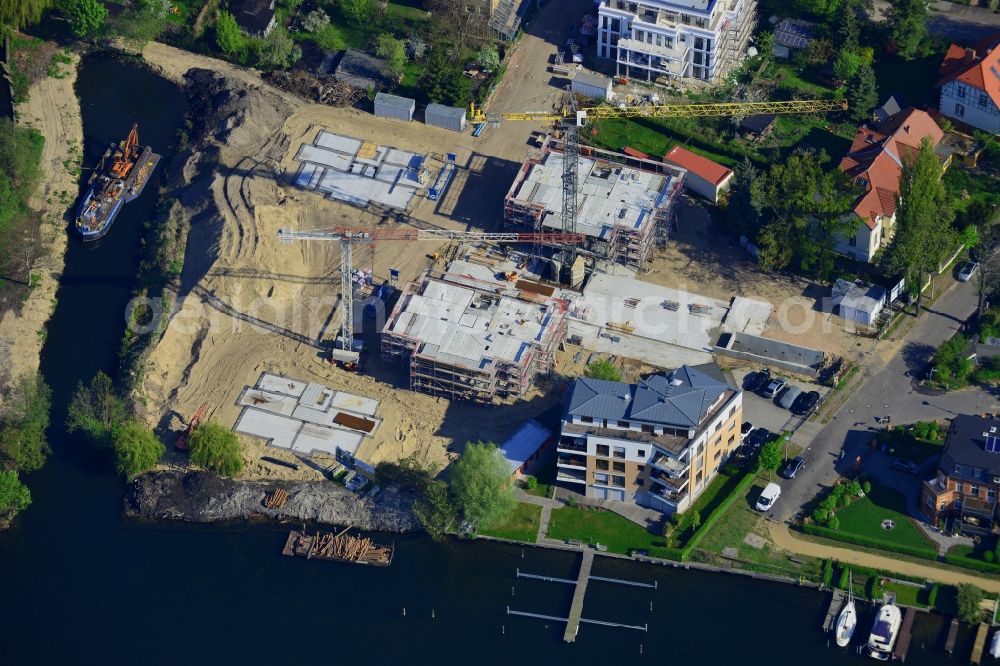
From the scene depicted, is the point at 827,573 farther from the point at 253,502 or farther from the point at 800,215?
the point at 253,502

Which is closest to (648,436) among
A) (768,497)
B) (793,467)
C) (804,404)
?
(768,497)

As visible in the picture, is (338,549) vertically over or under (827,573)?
under

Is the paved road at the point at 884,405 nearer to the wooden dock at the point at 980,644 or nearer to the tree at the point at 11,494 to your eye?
the wooden dock at the point at 980,644

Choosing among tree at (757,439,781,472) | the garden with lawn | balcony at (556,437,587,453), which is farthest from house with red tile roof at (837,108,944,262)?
balcony at (556,437,587,453)

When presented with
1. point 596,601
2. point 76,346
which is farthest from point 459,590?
point 76,346

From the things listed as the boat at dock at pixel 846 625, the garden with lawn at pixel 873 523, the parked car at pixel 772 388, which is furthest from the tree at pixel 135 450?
the boat at dock at pixel 846 625

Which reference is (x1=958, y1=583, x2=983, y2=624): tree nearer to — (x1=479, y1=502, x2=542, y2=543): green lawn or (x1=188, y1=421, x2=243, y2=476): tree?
(x1=479, y1=502, x2=542, y2=543): green lawn
